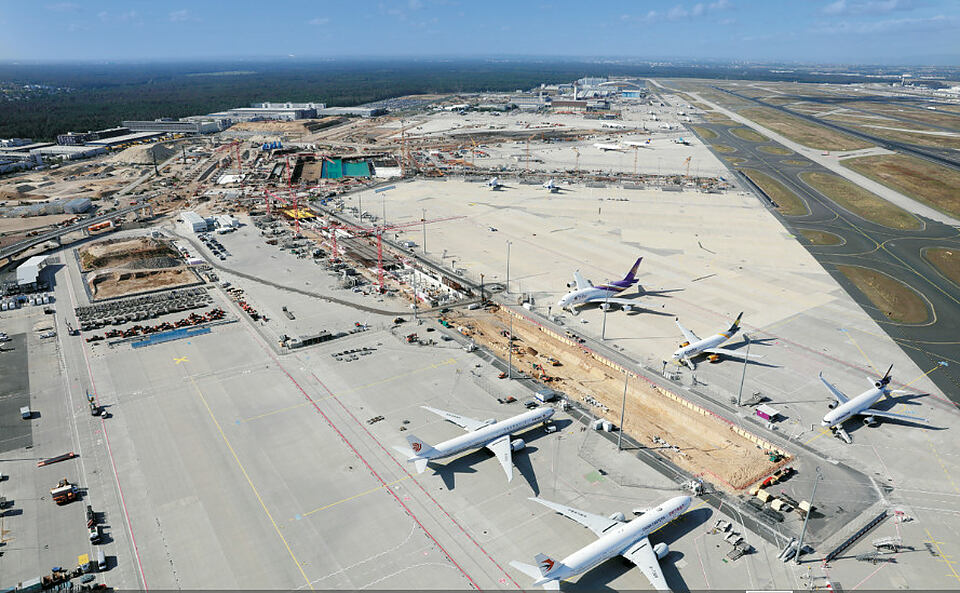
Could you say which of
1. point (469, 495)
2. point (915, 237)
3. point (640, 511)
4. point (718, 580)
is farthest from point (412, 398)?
point (915, 237)

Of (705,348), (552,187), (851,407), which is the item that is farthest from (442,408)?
(552,187)

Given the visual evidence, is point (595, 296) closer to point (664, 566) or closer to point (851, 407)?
point (851, 407)

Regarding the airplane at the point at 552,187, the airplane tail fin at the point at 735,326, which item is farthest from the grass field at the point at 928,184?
the airplane tail fin at the point at 735,326

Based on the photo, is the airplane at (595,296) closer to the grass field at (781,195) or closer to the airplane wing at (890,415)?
the airplane wing at (890,415)

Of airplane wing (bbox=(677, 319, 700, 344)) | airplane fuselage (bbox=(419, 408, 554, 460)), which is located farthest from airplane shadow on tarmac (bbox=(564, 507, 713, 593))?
airplane wing (bbox=(677, 319, 700, 344))

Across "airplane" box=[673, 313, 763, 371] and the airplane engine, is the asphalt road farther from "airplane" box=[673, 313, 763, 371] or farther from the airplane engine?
the airplane engine

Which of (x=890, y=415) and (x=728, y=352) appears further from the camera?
(x=728, y=352)
